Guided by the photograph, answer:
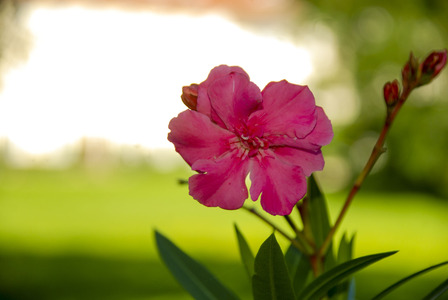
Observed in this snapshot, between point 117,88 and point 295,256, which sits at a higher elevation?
point 117,88

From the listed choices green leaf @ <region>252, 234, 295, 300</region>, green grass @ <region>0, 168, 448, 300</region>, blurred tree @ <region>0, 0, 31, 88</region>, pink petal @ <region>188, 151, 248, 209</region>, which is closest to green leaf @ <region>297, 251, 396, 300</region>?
green leaf @ <region>252, 234, 295, 300</region>

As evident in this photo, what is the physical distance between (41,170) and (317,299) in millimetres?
11738

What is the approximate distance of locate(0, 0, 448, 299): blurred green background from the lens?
4.16m

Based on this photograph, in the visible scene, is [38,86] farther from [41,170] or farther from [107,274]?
[107,274]

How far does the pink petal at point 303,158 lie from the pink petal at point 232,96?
52 mm

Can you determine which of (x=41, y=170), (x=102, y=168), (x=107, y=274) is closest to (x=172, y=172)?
(x=102, y=168)

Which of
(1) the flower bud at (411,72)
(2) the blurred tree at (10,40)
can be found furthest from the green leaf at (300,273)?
(2) the blurred tree at (10,40)

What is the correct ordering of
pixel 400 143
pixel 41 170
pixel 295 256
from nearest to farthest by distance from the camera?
pixel 295 256, pixel 400 143, pixel 41 170

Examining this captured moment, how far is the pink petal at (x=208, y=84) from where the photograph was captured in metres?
0.67

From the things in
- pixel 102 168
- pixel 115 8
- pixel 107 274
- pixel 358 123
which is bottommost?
pixel 107 274

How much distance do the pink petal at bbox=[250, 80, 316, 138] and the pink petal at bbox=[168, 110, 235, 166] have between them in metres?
0.04

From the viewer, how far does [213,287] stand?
832 mm

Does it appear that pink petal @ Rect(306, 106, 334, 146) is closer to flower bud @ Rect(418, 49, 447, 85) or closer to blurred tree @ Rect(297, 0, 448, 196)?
flower bud @ Rect(418, 49, 447, 85)

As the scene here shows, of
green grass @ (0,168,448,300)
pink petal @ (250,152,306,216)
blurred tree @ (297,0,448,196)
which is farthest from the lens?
blurred tree @ (297,0,448,196)
